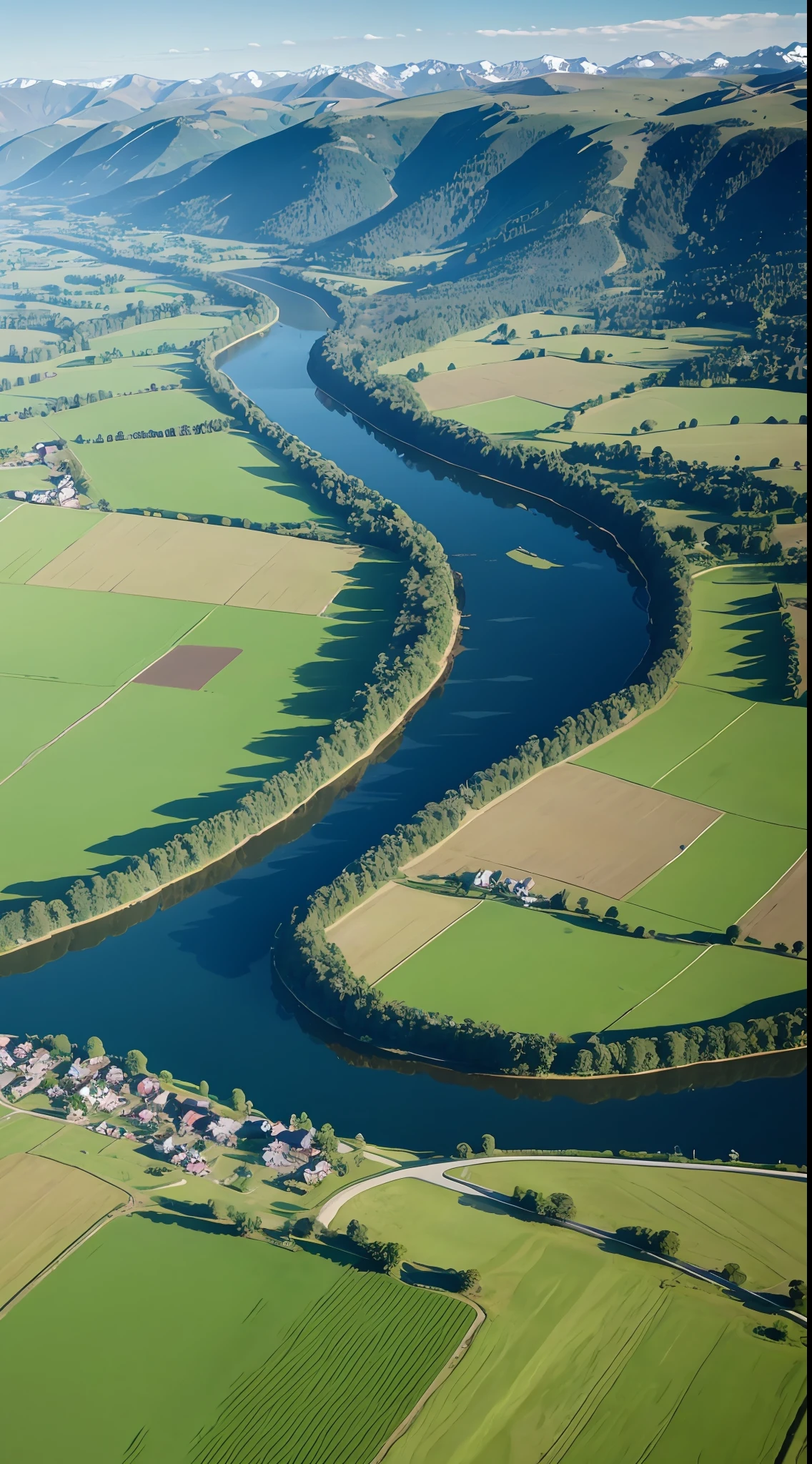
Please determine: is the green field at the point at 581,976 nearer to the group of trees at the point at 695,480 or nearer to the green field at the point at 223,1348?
the green field at the point at 223,1348

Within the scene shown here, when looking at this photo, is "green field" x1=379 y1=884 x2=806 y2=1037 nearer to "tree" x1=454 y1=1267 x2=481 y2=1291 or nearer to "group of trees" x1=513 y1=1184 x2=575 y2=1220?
"group of trees" x1=513 y1=1184 x2=575 y2=1220

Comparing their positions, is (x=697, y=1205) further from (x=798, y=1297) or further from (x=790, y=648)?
(x=790, y=648)

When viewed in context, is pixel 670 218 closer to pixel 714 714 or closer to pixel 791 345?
pixel 791 345

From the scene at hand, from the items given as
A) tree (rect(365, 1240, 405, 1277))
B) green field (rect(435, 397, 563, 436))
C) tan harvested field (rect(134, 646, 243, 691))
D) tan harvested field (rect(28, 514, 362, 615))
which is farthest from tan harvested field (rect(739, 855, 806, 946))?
green field (rect(435, 397, 563, 436))

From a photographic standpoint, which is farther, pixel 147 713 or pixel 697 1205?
pixel 147 713

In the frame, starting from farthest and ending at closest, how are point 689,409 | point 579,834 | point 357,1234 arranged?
point 689,409 → point 579,834 → point 357,1234

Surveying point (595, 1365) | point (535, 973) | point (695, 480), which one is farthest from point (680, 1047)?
point (695, 480)

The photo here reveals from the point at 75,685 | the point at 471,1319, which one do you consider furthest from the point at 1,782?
the point at 471,1319
